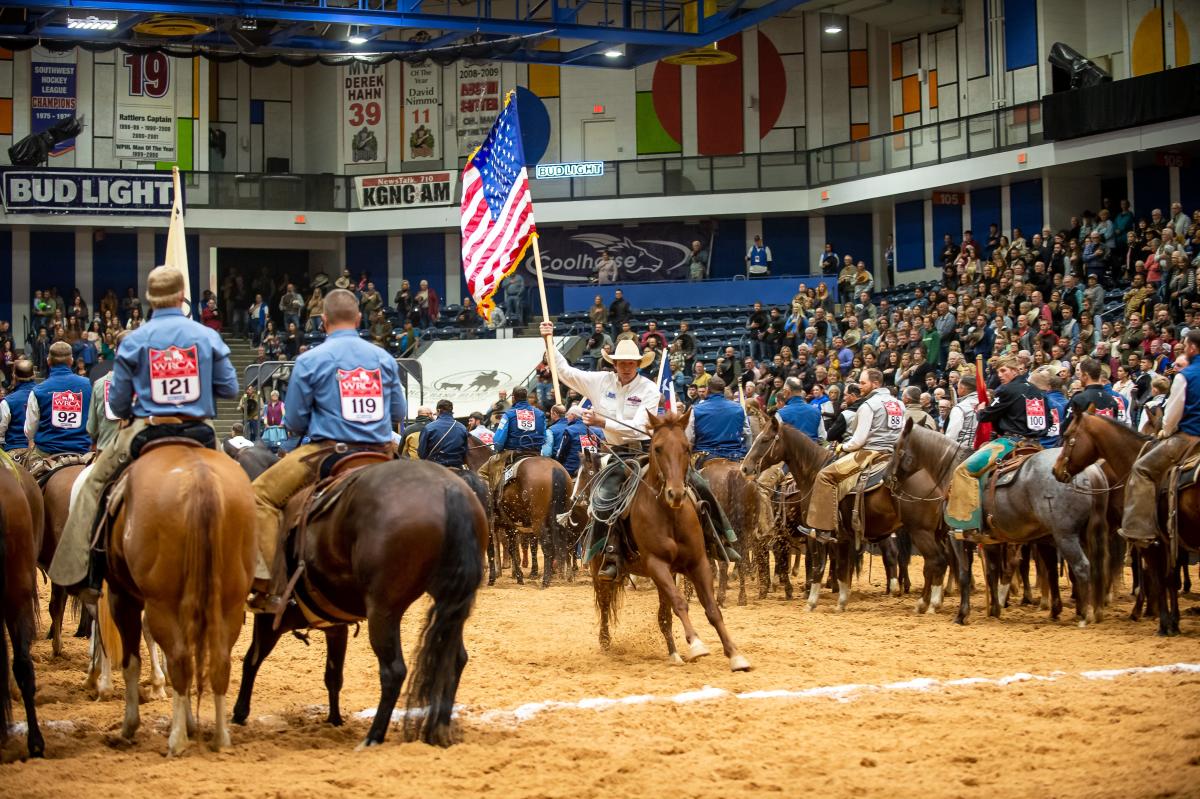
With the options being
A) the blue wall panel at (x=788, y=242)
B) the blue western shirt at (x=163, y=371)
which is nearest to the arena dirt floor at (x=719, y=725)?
the blue western shirt at (x=163, y=371)

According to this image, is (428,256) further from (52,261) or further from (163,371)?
(163,371)

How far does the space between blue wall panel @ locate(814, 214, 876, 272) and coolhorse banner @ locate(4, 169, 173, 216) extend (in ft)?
63.4

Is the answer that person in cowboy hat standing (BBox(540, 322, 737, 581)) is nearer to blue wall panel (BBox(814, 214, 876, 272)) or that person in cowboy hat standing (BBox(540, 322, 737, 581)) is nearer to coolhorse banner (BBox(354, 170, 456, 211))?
blue wall panel (BBox(814, 214, 876, 272))

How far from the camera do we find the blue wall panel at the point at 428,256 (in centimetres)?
4256

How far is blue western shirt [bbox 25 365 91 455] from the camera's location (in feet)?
38.0

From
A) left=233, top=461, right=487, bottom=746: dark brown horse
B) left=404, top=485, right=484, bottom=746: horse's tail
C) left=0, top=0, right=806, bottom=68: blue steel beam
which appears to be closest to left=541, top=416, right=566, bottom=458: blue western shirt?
left=0, top=0, right=806, bottom=68: blue steel beam

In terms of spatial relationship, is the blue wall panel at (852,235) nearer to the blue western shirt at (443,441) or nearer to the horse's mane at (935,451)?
the blue western shirt at (443,441)

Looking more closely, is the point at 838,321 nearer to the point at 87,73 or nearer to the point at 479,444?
the point at 479,444

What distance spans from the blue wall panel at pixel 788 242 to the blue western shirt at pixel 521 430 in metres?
22.7

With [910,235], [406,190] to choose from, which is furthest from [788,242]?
[406,190]

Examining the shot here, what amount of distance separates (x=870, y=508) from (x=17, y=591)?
8949mm

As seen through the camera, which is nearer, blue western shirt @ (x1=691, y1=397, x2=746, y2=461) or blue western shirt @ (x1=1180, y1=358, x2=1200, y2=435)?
blue western shirt @ (x1=1180, y1=358, x2=1200, y2=435)

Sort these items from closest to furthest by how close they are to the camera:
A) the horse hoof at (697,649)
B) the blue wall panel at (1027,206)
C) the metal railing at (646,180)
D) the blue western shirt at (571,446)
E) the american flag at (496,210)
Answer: the horse hoof at (697,649) < the american flag at (496,210) < the blue western shirt at (571,446) < the blue wall panel at (1027,206) < the metal railing at (646,180)

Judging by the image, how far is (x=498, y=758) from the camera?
7.14 m
